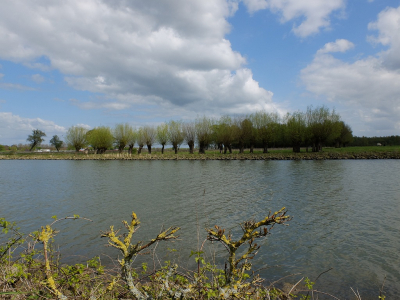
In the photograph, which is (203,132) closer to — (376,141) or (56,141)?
(376,141)

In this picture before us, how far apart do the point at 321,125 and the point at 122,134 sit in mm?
53137

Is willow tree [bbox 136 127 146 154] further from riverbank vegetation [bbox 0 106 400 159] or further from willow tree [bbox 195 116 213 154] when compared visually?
willow tree [bbox 195 116 213 154]

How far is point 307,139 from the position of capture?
6103 cm

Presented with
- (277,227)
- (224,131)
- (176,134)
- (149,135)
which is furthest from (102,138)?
(277,227)

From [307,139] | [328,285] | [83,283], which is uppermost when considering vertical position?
[307,139]

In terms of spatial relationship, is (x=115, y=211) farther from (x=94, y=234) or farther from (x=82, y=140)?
(x=82, y=140)

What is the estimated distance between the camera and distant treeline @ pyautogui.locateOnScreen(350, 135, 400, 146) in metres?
78.9

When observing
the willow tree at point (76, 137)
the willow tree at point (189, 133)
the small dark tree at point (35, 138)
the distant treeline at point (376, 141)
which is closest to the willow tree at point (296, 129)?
the willow tree at point (189, 133)

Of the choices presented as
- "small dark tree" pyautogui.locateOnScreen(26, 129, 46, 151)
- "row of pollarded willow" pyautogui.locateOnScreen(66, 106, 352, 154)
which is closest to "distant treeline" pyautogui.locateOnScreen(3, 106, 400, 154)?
"row of pollarded willow" pyautogui.locateOnScreen(66, 106, 352, 154)

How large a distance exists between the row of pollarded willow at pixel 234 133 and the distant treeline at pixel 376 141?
6432mm

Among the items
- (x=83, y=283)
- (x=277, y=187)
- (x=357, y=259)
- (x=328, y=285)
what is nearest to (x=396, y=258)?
(x=357, y=259)

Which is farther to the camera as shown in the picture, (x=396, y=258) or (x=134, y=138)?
(x=134, y=138)

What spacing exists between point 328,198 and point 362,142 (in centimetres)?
8794

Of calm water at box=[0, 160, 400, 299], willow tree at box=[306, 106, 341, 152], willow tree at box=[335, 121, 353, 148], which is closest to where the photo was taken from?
calm water at box=[0, 160, 400, 299]
